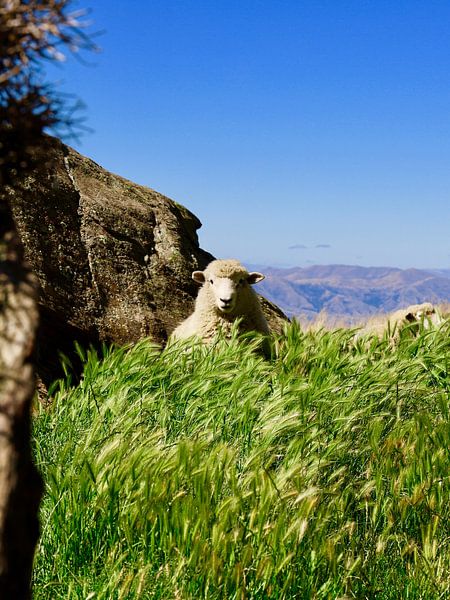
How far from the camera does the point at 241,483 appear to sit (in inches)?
181

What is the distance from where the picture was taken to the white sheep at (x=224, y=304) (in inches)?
359

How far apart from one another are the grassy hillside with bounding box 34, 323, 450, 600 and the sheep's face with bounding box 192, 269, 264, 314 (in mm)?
1677

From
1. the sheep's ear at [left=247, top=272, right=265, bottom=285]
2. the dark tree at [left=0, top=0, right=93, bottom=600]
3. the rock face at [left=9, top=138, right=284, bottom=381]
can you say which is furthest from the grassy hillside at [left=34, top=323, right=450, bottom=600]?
the sheep's ear at [left=247, top=272, right=265, bottom=285]

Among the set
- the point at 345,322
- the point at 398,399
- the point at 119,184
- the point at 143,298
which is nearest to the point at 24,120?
the point at 398,399

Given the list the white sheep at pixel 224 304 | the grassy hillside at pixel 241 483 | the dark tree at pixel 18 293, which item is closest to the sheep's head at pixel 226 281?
the white sheep at pixel 224 304

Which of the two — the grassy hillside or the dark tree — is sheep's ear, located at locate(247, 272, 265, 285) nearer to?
the grassy hillside

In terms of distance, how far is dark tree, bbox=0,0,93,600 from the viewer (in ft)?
7.34

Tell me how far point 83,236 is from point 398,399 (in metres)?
4.95

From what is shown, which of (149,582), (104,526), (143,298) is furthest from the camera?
(143,298)

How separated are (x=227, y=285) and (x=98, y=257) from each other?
184 cm

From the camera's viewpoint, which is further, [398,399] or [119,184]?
[119,184]

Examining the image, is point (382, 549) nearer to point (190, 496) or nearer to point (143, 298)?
point (190, 496)

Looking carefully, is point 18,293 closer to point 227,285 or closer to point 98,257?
point 227,285

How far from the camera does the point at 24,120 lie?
2.53 metres
